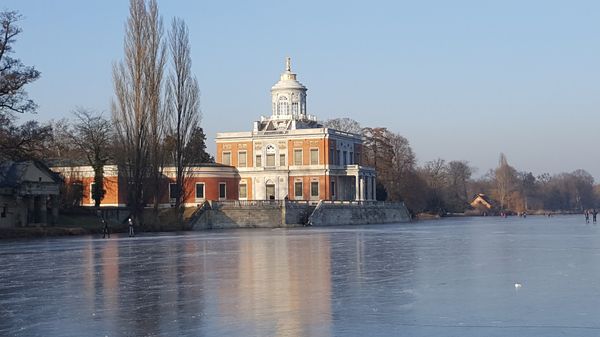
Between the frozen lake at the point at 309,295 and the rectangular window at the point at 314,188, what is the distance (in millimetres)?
54836

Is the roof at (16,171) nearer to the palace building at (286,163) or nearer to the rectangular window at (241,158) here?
the palace building at (286,163)

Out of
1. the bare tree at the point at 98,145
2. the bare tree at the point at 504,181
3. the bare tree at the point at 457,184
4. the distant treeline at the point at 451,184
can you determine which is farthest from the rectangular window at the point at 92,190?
the bare tree at the point at 504,181

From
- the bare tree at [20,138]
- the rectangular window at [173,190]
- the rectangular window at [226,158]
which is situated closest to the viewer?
the bare tree at [20,138]

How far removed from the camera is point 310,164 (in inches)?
3221

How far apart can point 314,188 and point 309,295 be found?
6624 centimetres

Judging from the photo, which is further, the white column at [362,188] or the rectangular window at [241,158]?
the rectangular window at [241,158]

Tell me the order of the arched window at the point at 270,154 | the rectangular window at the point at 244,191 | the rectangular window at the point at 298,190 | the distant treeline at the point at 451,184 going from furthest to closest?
the distant treeline at the point at 451,184 < the arched window at the point at 270,154 < the rectangular window at the point at 244,191 < the rectangular window at the point at 298,190

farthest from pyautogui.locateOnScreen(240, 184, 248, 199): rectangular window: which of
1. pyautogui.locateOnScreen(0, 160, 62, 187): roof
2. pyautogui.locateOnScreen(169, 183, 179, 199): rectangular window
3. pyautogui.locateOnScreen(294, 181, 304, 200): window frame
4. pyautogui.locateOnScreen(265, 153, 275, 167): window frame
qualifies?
pyautogui.locateOnScreen(0, 160, 62, 187): roof

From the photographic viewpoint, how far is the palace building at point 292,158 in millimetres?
81500

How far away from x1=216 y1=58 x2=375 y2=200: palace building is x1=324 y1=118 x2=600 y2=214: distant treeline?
10.9 meters

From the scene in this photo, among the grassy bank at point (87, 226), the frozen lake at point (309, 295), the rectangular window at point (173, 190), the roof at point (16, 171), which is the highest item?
the roof at point (16, 171)

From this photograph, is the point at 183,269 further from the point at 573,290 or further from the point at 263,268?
the point at 573,290

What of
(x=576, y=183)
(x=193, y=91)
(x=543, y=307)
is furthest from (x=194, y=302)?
(x=576, y=183)

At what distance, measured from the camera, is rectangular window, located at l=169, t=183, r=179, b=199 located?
206 ft
